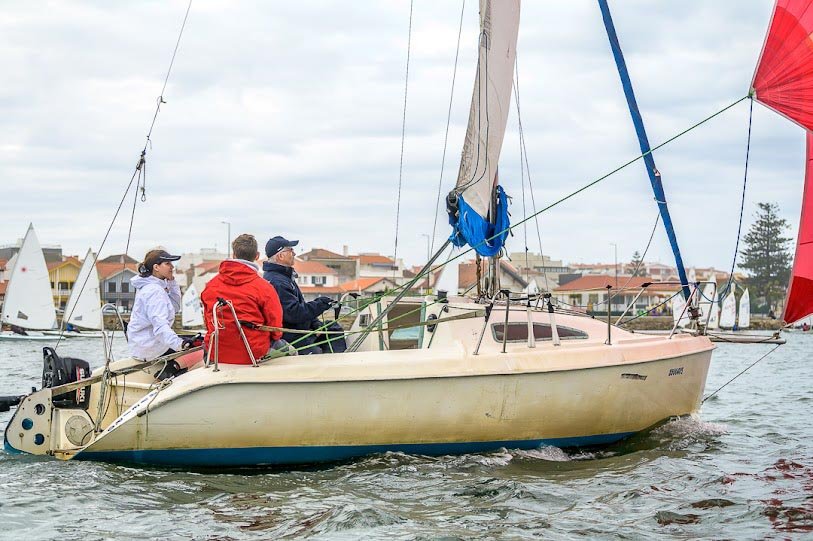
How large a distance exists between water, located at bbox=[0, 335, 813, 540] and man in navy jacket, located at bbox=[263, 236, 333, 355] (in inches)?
54.7

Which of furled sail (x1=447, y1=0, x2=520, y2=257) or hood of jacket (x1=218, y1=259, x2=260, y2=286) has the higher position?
furled sail (x1=447, y1=0, x2=520, y2=257)

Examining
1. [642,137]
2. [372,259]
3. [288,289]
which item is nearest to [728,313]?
[372,259]

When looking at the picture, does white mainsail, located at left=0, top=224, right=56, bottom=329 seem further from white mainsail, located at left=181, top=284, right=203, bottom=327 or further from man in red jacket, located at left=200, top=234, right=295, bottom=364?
man in red jacket, located at left=200, top=234, right=295, bottom=364

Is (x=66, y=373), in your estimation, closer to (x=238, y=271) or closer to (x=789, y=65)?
(x=238, y=271)

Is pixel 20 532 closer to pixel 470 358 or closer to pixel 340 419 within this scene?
pixel 340 419

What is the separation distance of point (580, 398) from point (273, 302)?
2776 mm

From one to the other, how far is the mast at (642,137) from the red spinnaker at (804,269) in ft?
4.68

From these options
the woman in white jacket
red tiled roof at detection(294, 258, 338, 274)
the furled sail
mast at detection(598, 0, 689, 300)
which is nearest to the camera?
the woman in white jacket

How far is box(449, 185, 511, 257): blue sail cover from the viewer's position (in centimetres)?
957

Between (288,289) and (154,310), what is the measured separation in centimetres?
119

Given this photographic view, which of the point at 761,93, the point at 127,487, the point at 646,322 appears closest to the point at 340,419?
the point at 127,487

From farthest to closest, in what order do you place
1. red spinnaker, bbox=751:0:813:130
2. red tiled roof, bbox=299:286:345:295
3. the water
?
red tiled roof, bbox=299:286:345:295, red spinnaker, bbox=751:0:813:130, the water

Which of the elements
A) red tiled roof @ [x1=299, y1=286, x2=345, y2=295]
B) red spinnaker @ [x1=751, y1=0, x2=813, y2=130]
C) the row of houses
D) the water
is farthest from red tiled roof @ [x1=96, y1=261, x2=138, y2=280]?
red spinnaker @ [x1=751, y1=0, x2=813, y2=130]

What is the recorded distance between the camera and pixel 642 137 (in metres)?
11.0
